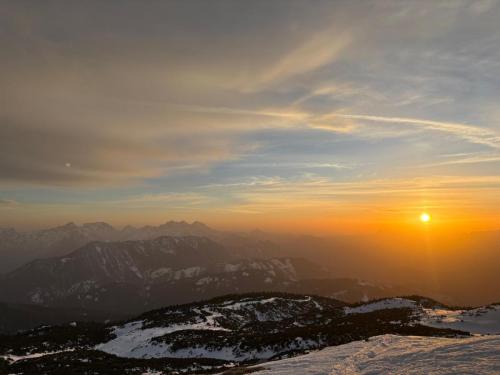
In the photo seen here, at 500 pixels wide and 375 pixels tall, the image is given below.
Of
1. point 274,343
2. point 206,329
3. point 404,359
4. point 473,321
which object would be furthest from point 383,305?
point 404,359

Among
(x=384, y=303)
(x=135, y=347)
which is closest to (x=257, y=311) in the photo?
(x=384, y=303)

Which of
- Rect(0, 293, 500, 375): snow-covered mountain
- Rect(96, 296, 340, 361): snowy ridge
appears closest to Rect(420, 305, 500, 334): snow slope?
Rect(0, 293, 500, 375): snow-covered mountain

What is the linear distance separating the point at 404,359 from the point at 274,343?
2377 cm

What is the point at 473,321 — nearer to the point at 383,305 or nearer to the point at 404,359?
the point at 404,359

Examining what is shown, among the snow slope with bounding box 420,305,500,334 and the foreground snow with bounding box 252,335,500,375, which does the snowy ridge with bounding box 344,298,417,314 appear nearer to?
the snow slope with bounding box 420,305,500,334

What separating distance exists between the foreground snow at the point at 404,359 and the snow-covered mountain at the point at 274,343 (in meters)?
0.06

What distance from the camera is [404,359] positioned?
21562 mm

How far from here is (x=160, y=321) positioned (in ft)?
231

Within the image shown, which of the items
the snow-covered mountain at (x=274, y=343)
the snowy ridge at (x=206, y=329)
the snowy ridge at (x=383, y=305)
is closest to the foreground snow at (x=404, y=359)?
the snow-covered mountain at (x=274, y=343)

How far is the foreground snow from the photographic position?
1858 cm

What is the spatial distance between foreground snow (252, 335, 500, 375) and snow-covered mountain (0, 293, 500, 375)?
58 mm

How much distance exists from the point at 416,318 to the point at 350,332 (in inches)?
488

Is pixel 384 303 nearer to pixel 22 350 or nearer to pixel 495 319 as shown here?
pixel 495 319

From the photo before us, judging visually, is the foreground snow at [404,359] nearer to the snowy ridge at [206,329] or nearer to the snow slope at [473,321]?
the snowy ridge at [206,329]
